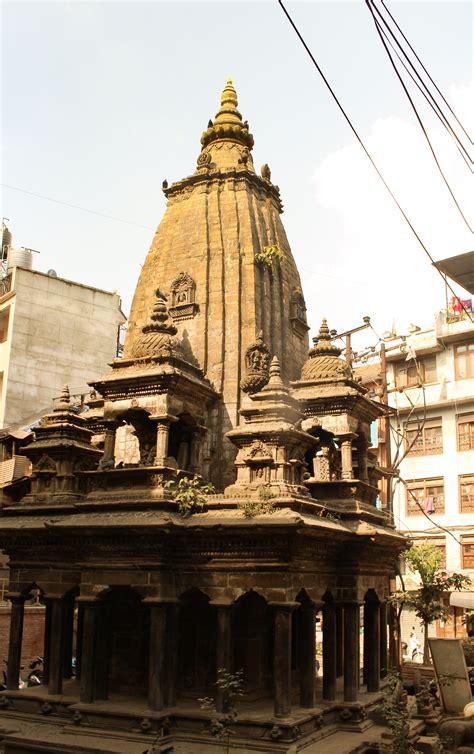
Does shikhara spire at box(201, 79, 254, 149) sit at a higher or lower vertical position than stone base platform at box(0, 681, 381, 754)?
higher

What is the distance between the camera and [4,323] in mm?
41000

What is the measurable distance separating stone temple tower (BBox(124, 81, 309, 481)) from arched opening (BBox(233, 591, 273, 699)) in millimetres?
3808

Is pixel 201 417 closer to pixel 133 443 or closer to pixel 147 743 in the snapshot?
pixel 133 443

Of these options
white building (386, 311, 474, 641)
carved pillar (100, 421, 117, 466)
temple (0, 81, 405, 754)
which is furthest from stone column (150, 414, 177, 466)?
white building (386, 311, 474, 641)

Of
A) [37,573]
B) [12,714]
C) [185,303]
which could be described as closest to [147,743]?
[12,714]

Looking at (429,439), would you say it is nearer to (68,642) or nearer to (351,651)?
(351,651)

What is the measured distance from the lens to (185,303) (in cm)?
2169

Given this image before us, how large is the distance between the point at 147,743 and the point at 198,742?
3.47 feet

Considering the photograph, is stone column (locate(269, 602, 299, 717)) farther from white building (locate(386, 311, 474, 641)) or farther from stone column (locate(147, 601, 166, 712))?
white building (locate(386, 311, 474, 641))

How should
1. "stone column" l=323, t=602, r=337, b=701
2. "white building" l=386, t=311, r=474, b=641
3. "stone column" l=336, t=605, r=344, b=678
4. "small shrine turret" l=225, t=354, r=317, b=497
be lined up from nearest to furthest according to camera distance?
"small shrine turret" l=225, t=354, r=317, b=497 < "stone column" l=323, t=602, r=337, b=701 < "stone column" l=336, t=605, r=344, b=678 < "white building" l=386, t=311, r=474, b=641

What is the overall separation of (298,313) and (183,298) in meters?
3.71

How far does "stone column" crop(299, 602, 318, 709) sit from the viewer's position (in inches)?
671

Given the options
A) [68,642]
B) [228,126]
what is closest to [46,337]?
[228,126]

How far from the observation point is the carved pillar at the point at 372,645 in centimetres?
2012
